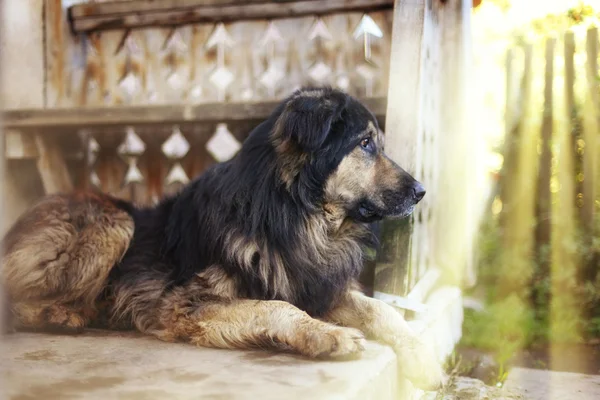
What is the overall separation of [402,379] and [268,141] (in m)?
1.27

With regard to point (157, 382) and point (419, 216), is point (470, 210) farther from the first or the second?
point (157, 382)

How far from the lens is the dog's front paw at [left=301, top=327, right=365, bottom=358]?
2.28 m

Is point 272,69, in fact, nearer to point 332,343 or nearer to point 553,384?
point 332,343

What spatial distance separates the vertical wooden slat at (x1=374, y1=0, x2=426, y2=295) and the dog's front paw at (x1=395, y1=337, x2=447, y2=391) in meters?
0.53

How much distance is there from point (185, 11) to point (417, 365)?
10.6 ft

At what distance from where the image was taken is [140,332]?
2.91m

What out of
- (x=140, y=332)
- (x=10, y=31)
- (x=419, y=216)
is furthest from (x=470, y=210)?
(x=10, y=31)

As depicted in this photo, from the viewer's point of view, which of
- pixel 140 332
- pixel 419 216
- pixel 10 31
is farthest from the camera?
pixel 10 31

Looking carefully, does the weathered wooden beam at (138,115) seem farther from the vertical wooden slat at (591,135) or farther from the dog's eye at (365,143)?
the vertical wooden slat at (591,135)

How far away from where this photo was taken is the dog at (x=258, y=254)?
2645 mm

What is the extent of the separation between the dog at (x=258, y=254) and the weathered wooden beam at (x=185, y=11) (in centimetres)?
160

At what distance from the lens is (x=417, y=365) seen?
2.53m

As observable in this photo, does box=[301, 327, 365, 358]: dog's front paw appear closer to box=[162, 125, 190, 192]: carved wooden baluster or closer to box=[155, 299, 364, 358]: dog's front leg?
box=[155, 299, 364, 358]: dog's front leg

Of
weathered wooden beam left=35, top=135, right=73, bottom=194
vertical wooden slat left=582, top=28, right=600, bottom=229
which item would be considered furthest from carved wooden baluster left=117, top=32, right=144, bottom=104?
vertical wooden slat left=582, top=28, right=600, bottom=229
